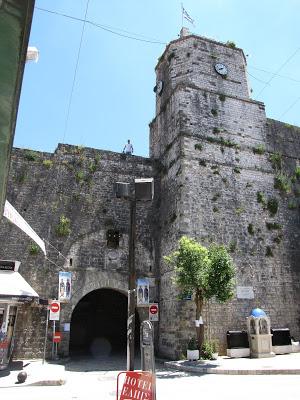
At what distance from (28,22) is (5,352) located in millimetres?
11842

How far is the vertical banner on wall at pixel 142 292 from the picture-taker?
1562cm

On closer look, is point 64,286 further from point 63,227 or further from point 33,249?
point 63,227

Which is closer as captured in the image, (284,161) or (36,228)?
(36,228)

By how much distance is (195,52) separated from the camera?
60.3 ft

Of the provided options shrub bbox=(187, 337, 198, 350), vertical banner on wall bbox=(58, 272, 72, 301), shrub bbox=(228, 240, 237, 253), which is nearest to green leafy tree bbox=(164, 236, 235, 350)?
shrub bbox=(187, 337, 198, 350)

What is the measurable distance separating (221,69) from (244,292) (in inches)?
431

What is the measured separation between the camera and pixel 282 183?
17812 mm

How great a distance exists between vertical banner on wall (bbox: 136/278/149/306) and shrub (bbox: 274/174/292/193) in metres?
7.72

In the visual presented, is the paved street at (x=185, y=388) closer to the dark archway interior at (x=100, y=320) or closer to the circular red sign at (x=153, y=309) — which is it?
the circular red sign at (x=153, y=309)

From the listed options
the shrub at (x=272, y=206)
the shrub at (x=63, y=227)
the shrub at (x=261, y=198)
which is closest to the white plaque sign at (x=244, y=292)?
the shrub at (x=272, y=206)

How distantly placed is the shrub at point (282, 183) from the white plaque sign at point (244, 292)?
5.36m

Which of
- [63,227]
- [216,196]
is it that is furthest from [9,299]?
[216,196]

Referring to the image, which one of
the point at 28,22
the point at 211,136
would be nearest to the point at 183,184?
the point at 211,136

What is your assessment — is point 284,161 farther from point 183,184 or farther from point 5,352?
point 5,352
